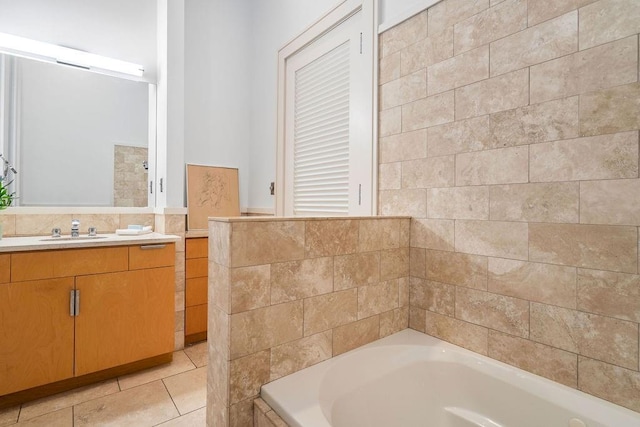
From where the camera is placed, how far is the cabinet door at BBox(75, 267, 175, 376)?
1.79m

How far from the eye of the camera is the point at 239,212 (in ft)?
9.96

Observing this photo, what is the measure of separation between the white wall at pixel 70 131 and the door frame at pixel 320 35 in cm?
119

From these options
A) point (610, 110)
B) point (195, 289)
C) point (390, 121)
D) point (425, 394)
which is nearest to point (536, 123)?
point (610, 110)

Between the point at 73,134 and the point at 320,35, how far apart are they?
78.0 inches

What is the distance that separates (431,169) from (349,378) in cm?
105

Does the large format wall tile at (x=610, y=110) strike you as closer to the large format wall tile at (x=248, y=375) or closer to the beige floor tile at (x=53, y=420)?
the large format wall tile at (x=248, y=375)

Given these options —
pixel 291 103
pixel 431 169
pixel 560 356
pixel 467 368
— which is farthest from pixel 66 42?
pixel 560 356

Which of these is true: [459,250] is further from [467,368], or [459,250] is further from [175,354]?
[175,354]

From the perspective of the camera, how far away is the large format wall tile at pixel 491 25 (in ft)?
4.06

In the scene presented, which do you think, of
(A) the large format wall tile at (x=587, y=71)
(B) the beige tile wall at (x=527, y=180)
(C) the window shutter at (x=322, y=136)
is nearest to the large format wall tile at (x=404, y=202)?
(B) the beige tile wall at (x=527, y=180)

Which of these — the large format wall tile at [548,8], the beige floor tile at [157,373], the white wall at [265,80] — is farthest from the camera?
the white wall at [265,80]

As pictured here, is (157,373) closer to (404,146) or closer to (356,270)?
(356,270)

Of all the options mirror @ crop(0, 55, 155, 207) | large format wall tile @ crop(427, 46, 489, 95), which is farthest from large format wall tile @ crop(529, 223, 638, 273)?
mirror @ crop(0, 55, 155, 207)

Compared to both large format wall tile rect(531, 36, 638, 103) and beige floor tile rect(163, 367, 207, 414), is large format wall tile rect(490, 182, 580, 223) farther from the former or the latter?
beige floor tile rect(163, 367, 207, 414)
